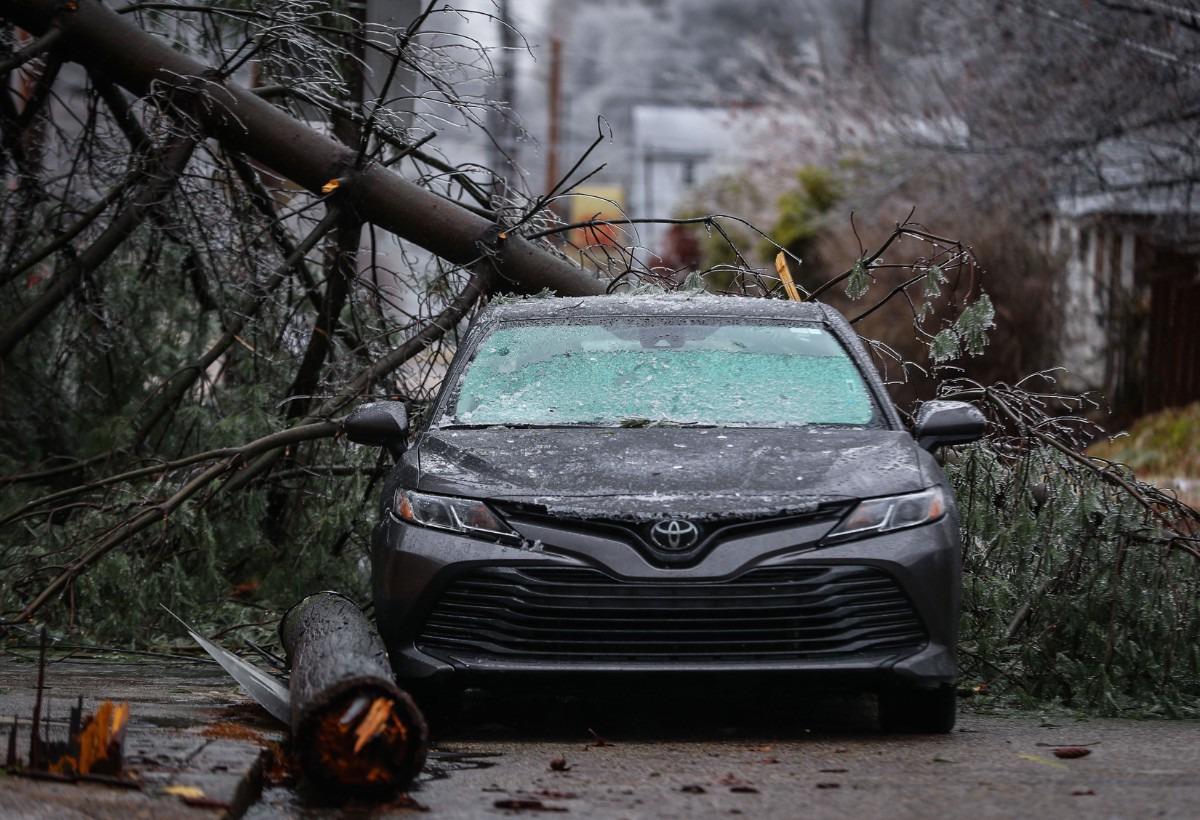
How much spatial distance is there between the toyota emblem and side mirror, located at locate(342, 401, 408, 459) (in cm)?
142

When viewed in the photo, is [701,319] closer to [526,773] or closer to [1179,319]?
[526,773]

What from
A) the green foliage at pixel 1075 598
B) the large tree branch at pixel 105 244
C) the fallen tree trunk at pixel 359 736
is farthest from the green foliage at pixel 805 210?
the fallen tree trunk at pixel 359 736

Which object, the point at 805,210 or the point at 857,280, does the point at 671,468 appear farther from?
the point at 805,210

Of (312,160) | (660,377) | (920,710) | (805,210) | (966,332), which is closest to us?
(920,710)

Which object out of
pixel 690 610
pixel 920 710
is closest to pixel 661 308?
pixel 690 610

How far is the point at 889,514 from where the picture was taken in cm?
570

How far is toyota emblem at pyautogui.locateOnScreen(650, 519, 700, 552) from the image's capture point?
18.2 ft

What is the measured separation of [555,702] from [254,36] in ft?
13.5

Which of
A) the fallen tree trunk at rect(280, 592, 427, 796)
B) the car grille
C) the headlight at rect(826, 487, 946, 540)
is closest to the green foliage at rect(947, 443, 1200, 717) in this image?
the headlight at rect(826, 487, 946, 540)

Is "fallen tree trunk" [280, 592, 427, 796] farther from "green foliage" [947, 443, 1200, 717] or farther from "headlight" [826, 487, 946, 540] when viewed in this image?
"green foliage" [947, 443, 1200, 717]

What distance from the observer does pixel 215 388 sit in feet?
32.2

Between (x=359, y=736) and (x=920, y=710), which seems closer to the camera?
(x=359, y=736)

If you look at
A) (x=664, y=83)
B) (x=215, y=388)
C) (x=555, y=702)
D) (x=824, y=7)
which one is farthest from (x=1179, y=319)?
(x=664, y=83)

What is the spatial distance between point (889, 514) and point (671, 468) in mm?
768
